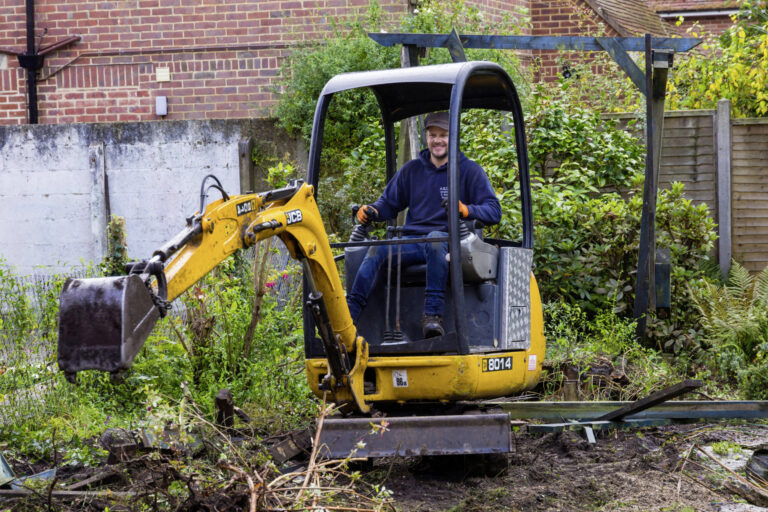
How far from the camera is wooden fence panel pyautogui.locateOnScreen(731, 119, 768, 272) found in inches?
386

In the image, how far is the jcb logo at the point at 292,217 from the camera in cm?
474

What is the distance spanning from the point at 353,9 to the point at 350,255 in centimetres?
743

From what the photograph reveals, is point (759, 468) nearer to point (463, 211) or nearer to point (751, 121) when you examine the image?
point (463, 211)

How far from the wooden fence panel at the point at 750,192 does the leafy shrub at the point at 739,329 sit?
2.40 ft

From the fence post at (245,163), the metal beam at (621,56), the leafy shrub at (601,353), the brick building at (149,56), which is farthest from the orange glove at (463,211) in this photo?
the brick building at (149,56)

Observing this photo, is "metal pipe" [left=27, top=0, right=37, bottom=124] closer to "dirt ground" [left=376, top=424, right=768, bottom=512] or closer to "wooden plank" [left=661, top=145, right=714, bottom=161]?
"wooden plank" [left=661, top=145, right=714, bottom=161]

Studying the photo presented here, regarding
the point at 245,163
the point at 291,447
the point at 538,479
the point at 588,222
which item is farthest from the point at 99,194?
the point at 538,479

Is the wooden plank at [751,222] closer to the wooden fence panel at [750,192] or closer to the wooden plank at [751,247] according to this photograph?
the wooden fence panel at [750,192]

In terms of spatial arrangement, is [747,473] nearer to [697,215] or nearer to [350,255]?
[350,255]

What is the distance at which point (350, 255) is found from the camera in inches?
242

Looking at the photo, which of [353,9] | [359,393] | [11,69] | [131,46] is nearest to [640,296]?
[359,393]

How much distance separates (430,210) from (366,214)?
41 centimetres

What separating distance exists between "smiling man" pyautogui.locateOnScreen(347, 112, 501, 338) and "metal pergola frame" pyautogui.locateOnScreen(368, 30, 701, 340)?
267cm

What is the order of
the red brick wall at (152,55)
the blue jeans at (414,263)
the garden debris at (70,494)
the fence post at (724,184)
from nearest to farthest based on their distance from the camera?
1. the garden debris at (70,494)
2. the blue jeans at (414,263)
3. the fence post at (724,184)
4. the red brick wall at (152,55)
